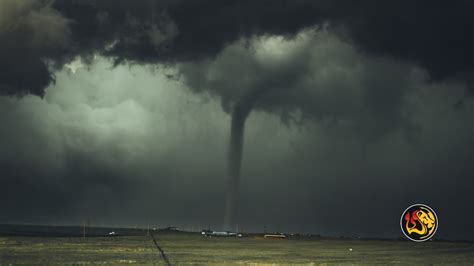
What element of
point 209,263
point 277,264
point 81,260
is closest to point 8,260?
point 81,260

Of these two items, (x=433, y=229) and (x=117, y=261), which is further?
(x=433, y=229)

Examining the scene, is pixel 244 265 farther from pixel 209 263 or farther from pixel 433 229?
pixel 433 229

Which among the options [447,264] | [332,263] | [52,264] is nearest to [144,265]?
[52,264]

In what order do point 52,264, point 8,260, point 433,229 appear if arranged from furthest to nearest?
point 433,229
point 8,260
point 52,264

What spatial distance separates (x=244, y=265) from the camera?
87.8 metres

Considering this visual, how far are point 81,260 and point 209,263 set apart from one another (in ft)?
65.2

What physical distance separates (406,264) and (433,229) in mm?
7184

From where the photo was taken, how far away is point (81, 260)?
301 feet

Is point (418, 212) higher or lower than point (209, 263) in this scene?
higher

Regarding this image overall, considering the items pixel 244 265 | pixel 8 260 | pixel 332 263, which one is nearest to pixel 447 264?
pixel 332 263

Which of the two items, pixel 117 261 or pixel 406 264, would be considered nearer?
pixel 117 261

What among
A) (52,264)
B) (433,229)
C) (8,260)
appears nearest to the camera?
(52,264)

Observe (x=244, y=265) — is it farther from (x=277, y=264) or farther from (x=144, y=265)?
(x=144, y=265)

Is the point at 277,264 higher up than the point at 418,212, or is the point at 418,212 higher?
the point at 418,212
